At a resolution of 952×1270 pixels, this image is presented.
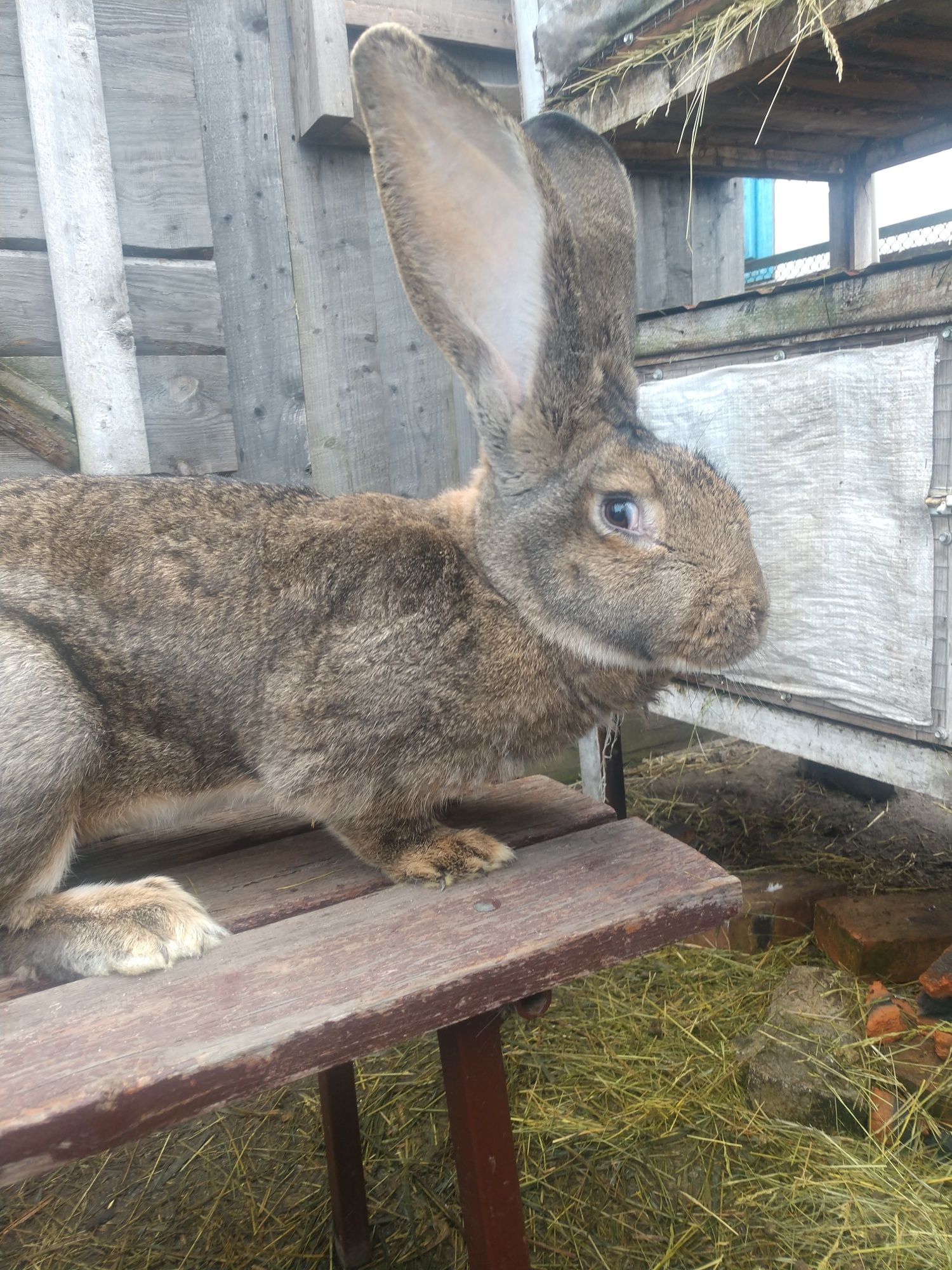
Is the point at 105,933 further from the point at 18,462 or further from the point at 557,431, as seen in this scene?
the point at 18,462

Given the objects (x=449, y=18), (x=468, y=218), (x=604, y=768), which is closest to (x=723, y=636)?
(x=468, y=218)

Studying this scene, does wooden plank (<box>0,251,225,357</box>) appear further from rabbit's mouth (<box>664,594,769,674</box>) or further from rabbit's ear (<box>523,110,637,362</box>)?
rabbit's mouth (<box>664,594,769,674</box>)

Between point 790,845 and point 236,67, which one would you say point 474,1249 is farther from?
point 236,67

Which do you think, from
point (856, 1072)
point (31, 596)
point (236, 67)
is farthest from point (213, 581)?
point (236, 67)

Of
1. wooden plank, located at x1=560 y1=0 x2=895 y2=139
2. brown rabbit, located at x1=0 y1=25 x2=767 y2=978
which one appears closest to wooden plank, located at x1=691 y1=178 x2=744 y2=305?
wooden plank, located at x1=560 y1=0 x2=895 y2=139

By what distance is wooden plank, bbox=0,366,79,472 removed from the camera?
2516 millimetres

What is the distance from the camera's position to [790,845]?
321 centimetres

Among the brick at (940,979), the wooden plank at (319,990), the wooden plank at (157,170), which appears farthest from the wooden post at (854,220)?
the wooden plank at (319,990)

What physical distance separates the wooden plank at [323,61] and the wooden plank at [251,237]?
4.6 inches

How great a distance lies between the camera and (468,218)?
5.05 feet

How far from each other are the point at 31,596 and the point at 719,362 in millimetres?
1781

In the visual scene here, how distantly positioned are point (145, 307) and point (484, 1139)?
2335 mm

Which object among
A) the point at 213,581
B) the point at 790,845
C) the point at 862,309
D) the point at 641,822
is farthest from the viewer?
the point at 790,845

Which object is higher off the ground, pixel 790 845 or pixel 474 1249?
pixel 474 1249
